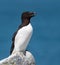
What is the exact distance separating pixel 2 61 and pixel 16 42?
0.96 meters

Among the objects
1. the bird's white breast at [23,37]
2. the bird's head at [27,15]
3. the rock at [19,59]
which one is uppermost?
the bird's head at [27,15]

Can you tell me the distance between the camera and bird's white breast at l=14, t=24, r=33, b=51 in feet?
69.9

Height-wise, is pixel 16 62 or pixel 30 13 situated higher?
pixel 30 13

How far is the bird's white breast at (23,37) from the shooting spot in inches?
838

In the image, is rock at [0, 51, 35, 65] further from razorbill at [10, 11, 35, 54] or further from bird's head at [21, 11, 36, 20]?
bird's head at [21, 11, 36, 20]

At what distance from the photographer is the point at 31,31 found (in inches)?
837

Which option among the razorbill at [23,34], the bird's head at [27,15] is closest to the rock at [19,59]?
the razorbill at [23,34]

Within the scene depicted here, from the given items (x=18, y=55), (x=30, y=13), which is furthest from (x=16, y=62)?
(x=30, y=13)

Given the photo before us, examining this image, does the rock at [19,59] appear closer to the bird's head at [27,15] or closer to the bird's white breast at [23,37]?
the bird's white breast at [23,37]

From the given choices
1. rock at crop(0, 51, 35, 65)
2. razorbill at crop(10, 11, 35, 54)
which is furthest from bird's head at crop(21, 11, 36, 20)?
rock at crop(0, 51, 35, 65)

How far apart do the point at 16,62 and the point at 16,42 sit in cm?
80

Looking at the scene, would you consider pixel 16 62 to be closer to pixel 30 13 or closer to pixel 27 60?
pixel 27 60

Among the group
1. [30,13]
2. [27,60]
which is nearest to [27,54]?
[27,60]

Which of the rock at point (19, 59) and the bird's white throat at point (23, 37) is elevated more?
the bird's white throat at point (23, 37)
